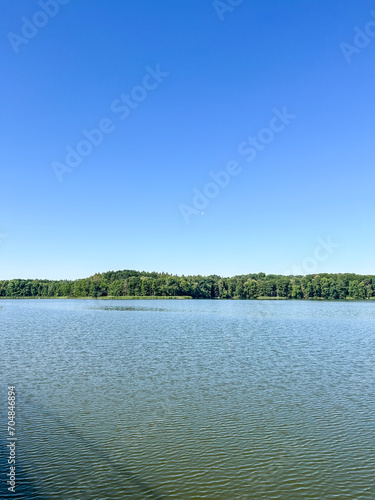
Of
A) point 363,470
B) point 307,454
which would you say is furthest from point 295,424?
point 363,470

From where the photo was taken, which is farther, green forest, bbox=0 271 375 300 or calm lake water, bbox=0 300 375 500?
green forest, bbox=0 271 375 300

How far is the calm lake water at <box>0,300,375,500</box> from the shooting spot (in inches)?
356

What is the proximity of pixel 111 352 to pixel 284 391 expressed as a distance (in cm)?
1367

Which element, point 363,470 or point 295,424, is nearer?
point 363,470

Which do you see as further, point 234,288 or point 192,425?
point 234,288

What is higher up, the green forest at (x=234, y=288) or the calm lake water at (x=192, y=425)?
the green forest at (x=234, y=288)

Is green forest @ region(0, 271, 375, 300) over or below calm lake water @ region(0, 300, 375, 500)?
over

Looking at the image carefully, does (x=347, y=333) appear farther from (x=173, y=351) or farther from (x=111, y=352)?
(x=111, y=352)

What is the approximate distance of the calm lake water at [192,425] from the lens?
29.6ft

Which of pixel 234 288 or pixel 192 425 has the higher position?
pixel 234 288

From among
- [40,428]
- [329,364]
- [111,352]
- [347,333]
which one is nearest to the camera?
[40,428]

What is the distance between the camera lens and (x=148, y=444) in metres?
11.1

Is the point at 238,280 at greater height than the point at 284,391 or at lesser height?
greater

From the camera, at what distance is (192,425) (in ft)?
41.6
